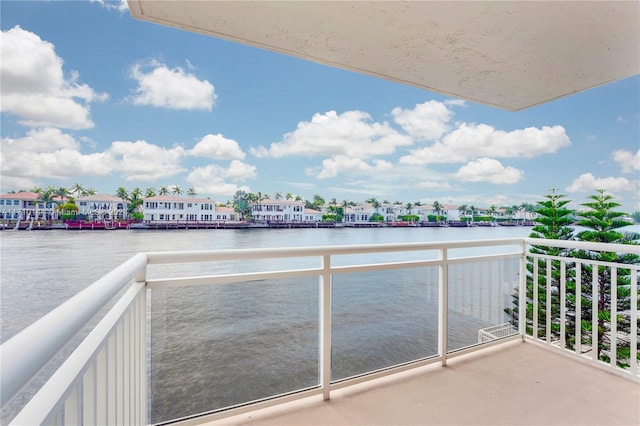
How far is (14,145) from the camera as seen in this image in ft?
37.7

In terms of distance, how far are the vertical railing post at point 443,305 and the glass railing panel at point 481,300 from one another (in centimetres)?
5

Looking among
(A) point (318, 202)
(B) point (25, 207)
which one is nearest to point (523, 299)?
(B) point (25, 207)

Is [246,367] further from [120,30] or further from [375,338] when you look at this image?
[120,30]

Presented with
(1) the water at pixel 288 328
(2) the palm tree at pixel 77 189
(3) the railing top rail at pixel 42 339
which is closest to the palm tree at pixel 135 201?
(2) the palm tree at pixel 77 189

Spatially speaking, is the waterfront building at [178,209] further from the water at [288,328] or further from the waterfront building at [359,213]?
the water at [288,328]

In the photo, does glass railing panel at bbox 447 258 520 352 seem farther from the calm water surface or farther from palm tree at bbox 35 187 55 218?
palm tree at bbox 35 187 55 218

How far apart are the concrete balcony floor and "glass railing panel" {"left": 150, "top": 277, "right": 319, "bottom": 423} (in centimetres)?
17

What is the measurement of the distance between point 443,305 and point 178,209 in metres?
10.8

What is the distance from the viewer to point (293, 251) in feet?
6.30

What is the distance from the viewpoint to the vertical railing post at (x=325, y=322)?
2059mm

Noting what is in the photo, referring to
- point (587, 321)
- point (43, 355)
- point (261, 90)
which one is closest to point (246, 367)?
point (43, 355)

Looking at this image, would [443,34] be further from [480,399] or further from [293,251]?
[480,399]

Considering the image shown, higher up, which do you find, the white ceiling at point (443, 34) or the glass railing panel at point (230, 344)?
the white ceiling at point (443, 34)

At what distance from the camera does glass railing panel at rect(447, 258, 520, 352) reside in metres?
2.56
